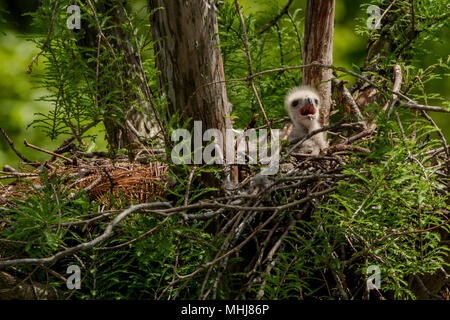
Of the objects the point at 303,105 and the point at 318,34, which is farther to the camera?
the point at 303,105

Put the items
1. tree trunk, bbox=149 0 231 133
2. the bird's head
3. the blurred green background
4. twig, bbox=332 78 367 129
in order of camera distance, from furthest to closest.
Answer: the blurred green background, the bird's head, twig, bbox=332 78 367 129, tree trunk, bbox=149 0 231 133

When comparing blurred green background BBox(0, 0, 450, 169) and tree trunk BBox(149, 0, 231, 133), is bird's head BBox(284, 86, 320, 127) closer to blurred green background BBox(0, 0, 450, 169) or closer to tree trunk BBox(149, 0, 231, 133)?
tree trunk BBox(149, 0, 231, 133)

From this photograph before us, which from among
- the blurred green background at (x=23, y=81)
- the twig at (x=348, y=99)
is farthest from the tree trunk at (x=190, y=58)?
the blurred green background at (x=23, y=81)

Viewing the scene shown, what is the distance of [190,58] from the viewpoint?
1.91 meters

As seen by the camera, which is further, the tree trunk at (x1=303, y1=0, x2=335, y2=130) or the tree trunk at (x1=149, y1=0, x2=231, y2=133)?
the tree trunk at (x1=303, y1=0, x2=335, y2=130)

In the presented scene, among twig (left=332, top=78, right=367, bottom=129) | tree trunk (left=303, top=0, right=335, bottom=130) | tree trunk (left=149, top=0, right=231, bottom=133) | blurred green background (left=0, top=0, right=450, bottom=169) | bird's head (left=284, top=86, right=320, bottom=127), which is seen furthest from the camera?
blurred green background (left=0, top=0, right=450, bottom=169)

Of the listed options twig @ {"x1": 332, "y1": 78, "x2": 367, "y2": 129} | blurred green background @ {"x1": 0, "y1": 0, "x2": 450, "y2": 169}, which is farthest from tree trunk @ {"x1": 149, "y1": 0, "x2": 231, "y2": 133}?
blurred green background @ {"x1": 0, "y1": 0, "x2": 450, "y2": 169}

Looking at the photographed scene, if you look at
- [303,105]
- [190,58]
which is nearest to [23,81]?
[303,105]

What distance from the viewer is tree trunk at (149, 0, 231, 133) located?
6.18 ft

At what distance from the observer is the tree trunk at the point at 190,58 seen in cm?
188

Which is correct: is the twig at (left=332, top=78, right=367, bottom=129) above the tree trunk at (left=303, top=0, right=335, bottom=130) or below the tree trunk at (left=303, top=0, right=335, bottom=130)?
below

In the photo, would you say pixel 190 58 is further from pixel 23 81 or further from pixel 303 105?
pixel 23 81
